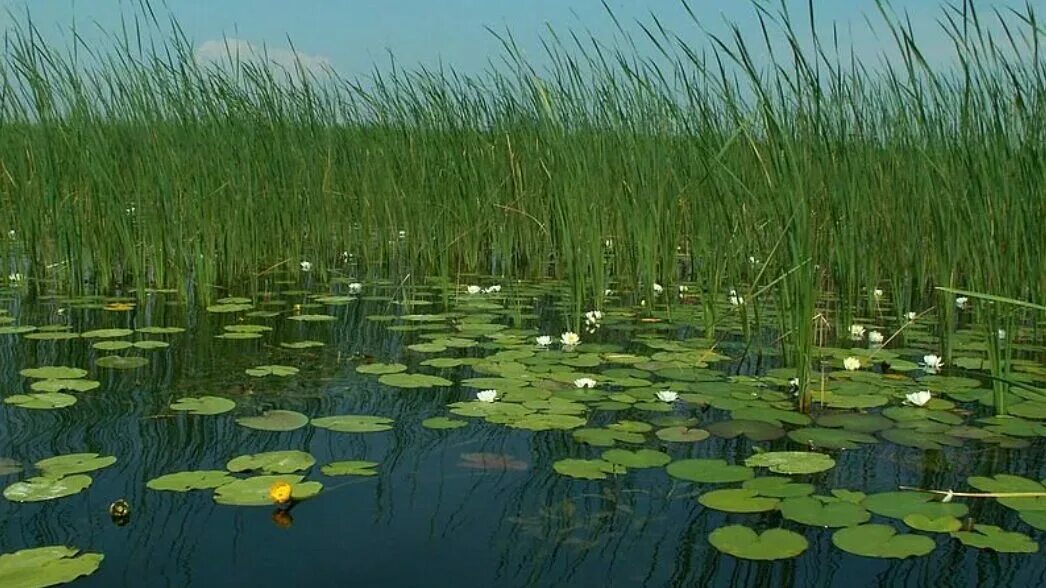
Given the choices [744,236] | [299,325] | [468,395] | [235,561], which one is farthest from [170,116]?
[235,561]

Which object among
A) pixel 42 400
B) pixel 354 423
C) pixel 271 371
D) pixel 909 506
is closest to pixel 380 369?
pixel 271 371

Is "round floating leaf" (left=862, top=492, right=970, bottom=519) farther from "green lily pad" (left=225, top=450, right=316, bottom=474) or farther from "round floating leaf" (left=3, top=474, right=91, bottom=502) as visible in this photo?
"round floating leaf" (left=3, top=474, right=91, bottom=502)

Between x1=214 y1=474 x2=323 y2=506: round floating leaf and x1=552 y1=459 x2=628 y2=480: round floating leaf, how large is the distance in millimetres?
512

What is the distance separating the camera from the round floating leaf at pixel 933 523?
63.9 inches

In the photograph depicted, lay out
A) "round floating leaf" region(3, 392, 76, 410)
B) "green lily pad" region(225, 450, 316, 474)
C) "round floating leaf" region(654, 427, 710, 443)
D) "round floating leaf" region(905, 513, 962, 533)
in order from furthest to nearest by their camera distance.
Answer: "round floating leaf" region(3, 392, 76, 410) < "round floating leaf" region(654, 427, 710, 443) < "green lily pad" region(225, 450, 316, 474) < "round floating leaf" region(905, 513, 962, 533)

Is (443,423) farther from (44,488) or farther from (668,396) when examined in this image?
(44,488)

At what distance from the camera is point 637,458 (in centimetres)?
200

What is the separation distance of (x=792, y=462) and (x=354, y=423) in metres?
1.05

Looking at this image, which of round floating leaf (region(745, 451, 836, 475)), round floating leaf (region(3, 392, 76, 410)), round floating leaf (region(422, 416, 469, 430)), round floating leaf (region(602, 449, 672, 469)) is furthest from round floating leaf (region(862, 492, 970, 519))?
round floating leaf (region(3, 392, 76, 410))

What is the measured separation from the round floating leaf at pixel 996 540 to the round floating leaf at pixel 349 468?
1154 mm

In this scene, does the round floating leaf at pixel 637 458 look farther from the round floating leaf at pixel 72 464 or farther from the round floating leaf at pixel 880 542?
the round floating leaf at pixel 72 464

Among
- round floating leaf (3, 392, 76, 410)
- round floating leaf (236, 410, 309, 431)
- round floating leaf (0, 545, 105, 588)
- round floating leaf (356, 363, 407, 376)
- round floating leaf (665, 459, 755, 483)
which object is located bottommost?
round floating leaf (0, 545, 105, 588)

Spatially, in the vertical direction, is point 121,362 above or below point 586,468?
above

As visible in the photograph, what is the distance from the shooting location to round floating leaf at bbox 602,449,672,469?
1969mm
